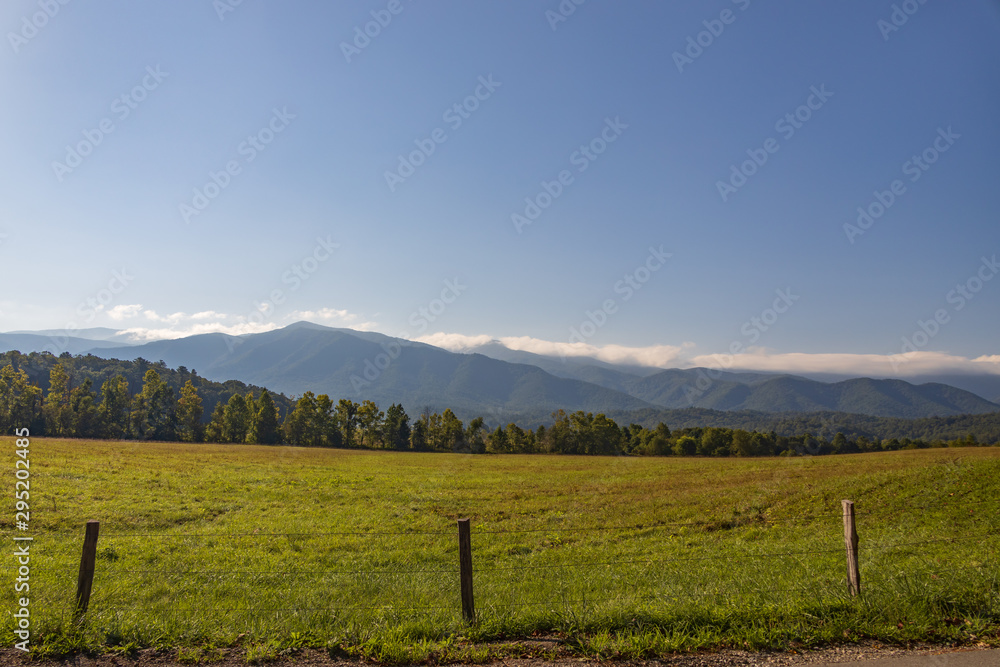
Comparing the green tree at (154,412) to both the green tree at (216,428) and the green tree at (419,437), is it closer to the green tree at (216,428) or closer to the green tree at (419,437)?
the green tree at (216,428)

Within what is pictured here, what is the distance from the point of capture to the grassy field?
7.02 meters

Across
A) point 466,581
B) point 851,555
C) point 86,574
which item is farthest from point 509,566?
point 86,574

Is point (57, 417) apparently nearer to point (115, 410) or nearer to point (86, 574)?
point (115, 410)

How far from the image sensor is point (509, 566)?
14.0 m

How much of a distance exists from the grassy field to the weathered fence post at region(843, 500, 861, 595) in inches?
8.8

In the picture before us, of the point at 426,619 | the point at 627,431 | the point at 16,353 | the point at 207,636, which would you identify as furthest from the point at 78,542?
the point at 16,353

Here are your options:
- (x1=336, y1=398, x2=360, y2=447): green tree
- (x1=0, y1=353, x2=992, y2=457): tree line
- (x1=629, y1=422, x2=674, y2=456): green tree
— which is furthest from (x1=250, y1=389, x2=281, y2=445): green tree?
(x1=629, y1=422, x2=674, y2=456): green tree

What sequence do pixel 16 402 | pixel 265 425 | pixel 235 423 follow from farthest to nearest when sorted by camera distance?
pixel 235 423, pixel 265 425, pixel 16 402

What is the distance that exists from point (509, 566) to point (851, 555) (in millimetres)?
8878

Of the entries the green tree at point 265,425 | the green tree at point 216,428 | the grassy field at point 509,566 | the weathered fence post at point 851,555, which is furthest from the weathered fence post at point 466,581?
the green tree at point 216,428

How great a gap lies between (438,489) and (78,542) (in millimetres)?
20277

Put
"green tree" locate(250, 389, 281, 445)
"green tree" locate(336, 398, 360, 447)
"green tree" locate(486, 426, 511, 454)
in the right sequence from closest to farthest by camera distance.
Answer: "green tree" locate(486, 426, 511, 454) → "green tree" locate(250, 389, 281, 445) → "green tree" locate(336, 398, 360, 447)

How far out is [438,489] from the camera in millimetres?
32688

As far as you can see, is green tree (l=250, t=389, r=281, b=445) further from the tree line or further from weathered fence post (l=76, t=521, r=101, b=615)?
weathered fence post (l=76, t=521, r=101, b=615)
